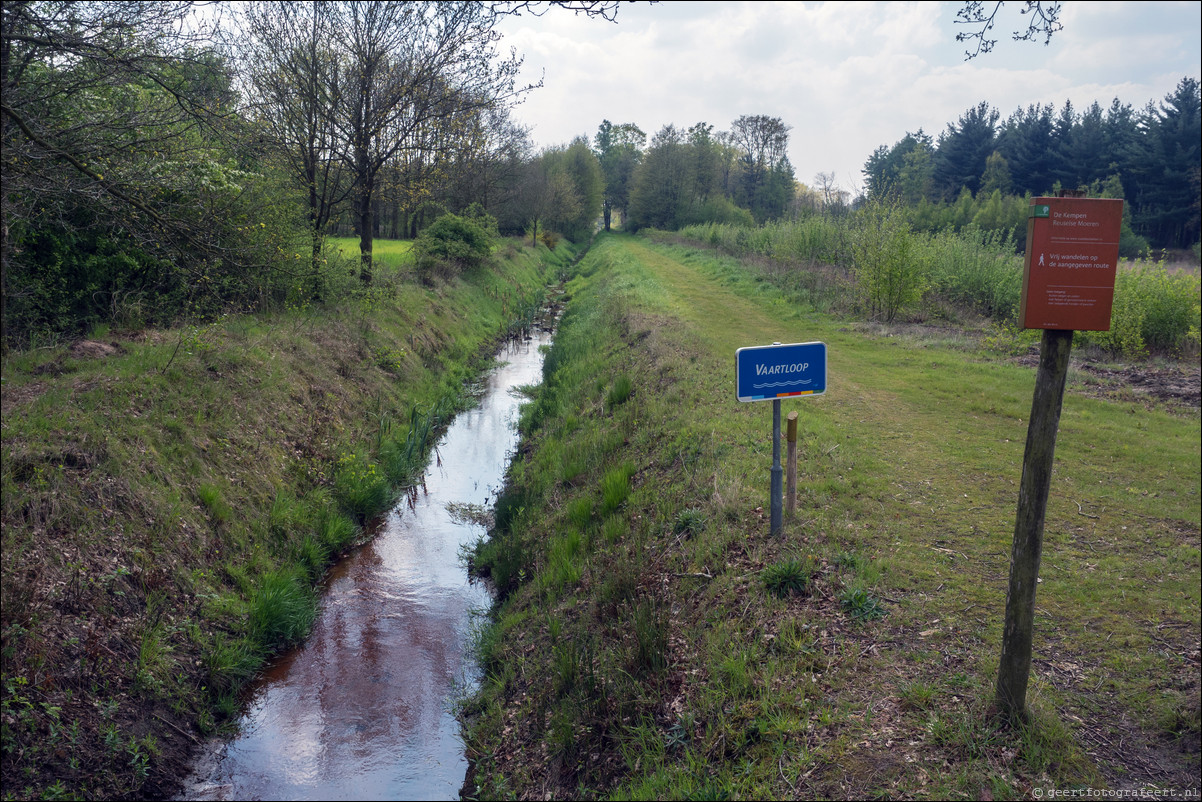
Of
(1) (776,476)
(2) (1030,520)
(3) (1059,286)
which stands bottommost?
(1) (776,476)

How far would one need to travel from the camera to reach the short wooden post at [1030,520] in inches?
138

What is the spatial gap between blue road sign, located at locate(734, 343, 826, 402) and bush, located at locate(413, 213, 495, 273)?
19781 millimetres

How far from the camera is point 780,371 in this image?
557cm

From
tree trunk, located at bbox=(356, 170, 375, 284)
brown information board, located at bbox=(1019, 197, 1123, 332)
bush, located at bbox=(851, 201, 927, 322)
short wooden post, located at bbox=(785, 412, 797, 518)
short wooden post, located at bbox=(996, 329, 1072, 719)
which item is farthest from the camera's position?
bush, located at bbox=(851, 201, 927, 322)

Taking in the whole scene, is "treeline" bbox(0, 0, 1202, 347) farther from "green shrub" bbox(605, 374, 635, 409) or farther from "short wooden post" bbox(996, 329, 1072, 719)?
"green shrub" bbox(605, 374, 635, 409)

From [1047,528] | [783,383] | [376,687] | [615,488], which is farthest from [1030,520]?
[376,687]

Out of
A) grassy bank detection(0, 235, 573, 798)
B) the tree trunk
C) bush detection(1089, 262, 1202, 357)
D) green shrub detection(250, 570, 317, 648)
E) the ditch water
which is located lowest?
the ditch water

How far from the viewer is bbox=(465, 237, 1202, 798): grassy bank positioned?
389 cm

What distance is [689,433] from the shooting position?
9031 millimetres

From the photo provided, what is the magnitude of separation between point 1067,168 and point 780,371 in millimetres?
52029

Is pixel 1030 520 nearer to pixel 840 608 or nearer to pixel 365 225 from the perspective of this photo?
pixel 840 608

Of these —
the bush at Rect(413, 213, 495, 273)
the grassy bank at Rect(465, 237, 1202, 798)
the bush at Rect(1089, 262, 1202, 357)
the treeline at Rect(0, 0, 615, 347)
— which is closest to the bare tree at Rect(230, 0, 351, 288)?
the treeline at Rect(0, 0, 615, 347)

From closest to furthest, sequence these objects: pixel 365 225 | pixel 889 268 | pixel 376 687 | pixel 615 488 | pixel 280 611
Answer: pixel 376 687 → pixel 280 611 → pixel 615 488 → pixel 365 225 → pixel 889 268

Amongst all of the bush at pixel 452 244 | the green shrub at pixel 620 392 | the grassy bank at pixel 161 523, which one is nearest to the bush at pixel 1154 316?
the green shrub at pixel 620 392
